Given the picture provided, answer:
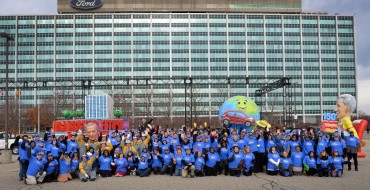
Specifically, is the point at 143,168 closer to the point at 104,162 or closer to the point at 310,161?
the point at 104,162

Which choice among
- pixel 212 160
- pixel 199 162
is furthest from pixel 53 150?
pixel 212 160

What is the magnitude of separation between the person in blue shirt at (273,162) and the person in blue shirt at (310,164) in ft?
3.23

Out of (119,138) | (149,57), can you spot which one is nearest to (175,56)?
(149,57)

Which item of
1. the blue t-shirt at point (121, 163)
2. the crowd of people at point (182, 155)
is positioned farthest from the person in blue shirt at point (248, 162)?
the blue t-shirt at point (121, 163)

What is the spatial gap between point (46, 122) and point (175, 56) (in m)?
32.8

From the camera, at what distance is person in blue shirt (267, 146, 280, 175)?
44.5 ft

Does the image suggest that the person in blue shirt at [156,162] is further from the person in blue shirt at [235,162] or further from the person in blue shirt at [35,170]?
the person in blue shirt at [35,170]

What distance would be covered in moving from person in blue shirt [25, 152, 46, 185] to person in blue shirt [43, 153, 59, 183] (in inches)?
7.1

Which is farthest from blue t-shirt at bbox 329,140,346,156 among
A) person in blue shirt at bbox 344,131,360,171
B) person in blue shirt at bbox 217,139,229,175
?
person in blue shirt at bbox 217,139,229,175

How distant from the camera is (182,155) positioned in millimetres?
13570

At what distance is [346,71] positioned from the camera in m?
85.9

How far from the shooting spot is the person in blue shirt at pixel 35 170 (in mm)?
12312

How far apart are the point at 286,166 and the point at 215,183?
10.2ft

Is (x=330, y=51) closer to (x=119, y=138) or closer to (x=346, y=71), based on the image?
(x=346, y=71)
